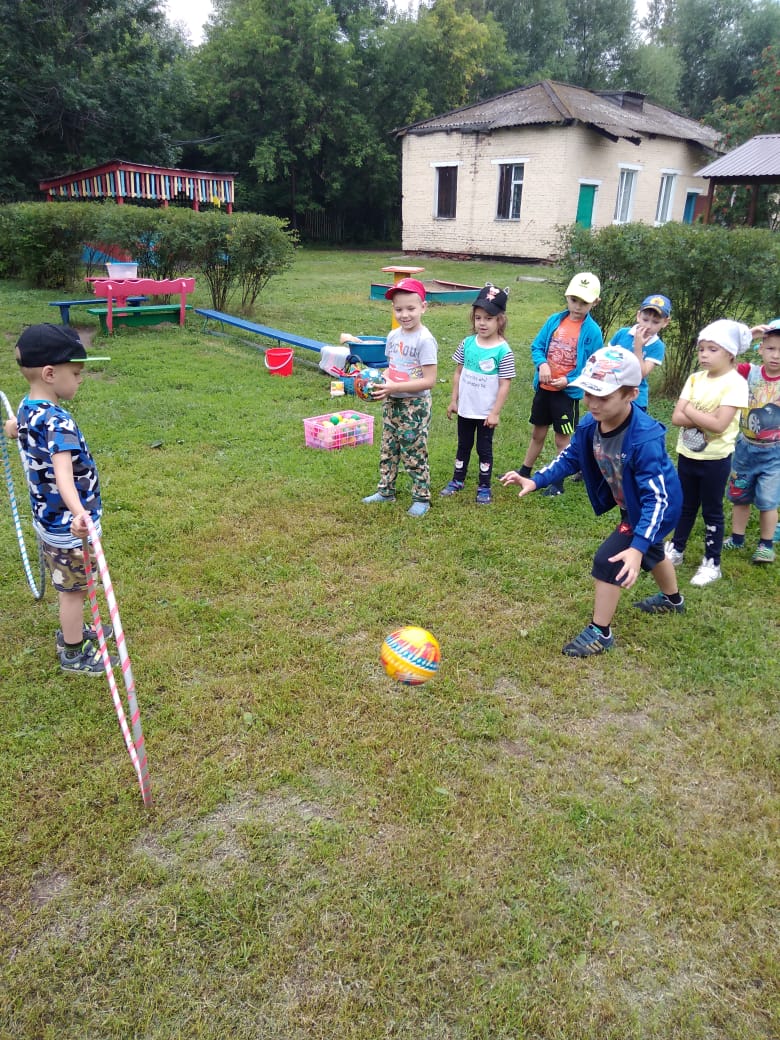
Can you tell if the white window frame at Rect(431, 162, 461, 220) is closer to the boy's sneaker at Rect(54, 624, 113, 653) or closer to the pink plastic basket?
the pink plastic basket

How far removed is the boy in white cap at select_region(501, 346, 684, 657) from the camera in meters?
3.54

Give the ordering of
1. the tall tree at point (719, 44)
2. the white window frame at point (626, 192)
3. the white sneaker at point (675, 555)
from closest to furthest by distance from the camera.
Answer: the white sneaker at point (675, 555)
the white window frame at point (626, 192)
the tall tree at point (719, 44)

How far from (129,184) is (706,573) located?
76.6 feet

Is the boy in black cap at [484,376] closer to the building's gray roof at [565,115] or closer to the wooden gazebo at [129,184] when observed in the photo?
the wooden gazebo at [129,184]

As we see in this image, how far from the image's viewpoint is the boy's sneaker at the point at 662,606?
4566mm

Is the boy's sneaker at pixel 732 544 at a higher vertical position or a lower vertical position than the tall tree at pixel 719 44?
lower

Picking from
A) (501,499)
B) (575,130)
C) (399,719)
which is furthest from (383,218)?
(399,719)

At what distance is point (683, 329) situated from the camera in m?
8.67

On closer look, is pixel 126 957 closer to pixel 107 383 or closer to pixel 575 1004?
pixel 575 1004

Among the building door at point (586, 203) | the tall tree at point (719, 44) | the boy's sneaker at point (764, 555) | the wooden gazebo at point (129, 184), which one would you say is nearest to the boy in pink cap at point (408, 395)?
the boy's sneaker at point (764, 555)

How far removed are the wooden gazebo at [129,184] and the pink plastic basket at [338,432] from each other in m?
18.4

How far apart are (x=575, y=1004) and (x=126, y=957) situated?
1.50 meters

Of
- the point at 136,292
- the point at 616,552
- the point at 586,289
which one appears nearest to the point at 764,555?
the point at 616,552

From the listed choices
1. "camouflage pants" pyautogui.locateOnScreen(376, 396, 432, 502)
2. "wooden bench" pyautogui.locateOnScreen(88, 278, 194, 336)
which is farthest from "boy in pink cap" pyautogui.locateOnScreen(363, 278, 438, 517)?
"wooden bench" pyautogui.locateOnScreen(88, 278, 194, 336)
